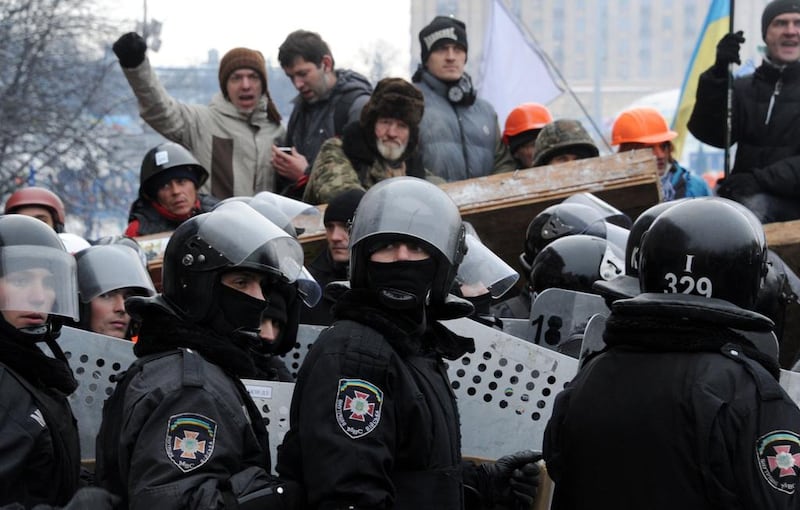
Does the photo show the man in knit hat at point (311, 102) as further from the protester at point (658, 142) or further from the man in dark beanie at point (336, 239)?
the protester at point (658, 142)

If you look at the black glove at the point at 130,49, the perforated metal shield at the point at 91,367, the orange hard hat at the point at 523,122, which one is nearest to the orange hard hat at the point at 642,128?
the orange hard hat at the point at 523,122

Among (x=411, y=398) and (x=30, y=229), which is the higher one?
(x=30, y=229)

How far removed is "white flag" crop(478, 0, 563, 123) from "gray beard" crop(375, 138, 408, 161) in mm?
3600

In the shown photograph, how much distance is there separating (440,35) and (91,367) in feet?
13.5

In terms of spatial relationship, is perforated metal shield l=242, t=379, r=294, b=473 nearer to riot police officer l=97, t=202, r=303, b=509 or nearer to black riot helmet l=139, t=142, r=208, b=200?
riot police officer l=97, t=202, r=303, b=509

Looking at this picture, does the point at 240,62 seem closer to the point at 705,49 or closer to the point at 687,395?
the point at 705,49

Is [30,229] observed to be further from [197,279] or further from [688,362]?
[688,362]

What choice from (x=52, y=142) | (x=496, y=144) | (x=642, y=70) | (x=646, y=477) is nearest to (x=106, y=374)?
(x=646, y=477)

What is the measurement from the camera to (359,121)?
8016 mm

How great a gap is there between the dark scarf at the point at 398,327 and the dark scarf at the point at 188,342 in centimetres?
36

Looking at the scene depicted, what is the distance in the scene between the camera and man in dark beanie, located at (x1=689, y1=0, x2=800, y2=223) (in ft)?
27.3

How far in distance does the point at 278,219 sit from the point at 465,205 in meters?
1.64

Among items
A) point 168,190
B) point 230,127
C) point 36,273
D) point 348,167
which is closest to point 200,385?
point 36,273

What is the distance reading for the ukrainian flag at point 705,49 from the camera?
35.3ft
